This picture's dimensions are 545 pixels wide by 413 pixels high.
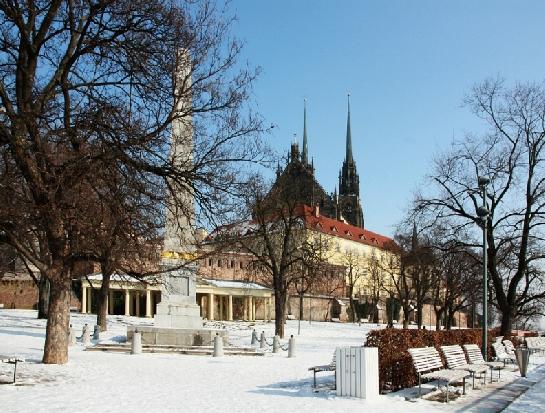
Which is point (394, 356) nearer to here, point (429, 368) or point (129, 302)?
point (429, 368)

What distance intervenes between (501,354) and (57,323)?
16.1 metres

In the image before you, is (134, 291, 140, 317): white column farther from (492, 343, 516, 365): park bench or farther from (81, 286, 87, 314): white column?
(492, 343, 516, 365): park bench

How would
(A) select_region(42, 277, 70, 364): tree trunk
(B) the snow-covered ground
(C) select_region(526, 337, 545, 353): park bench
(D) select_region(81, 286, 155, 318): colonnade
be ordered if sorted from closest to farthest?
(B) the snow-covered ground, (A) select_region(42, 277, 70, 364): tree trunk, (C) select_region(526, 337, 545, 353): park bench, (D) select_region(81, 286, 155, 318): colonnade

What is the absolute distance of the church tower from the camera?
14650 cm

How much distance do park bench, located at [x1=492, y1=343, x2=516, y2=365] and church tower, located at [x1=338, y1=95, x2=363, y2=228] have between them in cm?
11714

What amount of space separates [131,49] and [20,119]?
135 inches

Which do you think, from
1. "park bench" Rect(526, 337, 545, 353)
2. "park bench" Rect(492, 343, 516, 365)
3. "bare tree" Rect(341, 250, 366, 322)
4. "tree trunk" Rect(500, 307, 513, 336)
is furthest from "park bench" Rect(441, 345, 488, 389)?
"bare tree" Rect(341, 250, 366, 322)

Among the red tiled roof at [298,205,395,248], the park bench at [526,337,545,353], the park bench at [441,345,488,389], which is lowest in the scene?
the park bench at [526,337,545,353]

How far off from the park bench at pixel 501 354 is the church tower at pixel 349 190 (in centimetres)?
11714

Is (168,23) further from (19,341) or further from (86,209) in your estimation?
(19,341)

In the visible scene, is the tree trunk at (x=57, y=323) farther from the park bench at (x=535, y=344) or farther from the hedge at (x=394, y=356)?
the park bench at (x=535, y=344)

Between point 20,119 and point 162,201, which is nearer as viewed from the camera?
point 20,119

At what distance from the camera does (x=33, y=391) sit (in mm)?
13672

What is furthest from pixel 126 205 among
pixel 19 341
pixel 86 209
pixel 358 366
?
pixel 19 341
